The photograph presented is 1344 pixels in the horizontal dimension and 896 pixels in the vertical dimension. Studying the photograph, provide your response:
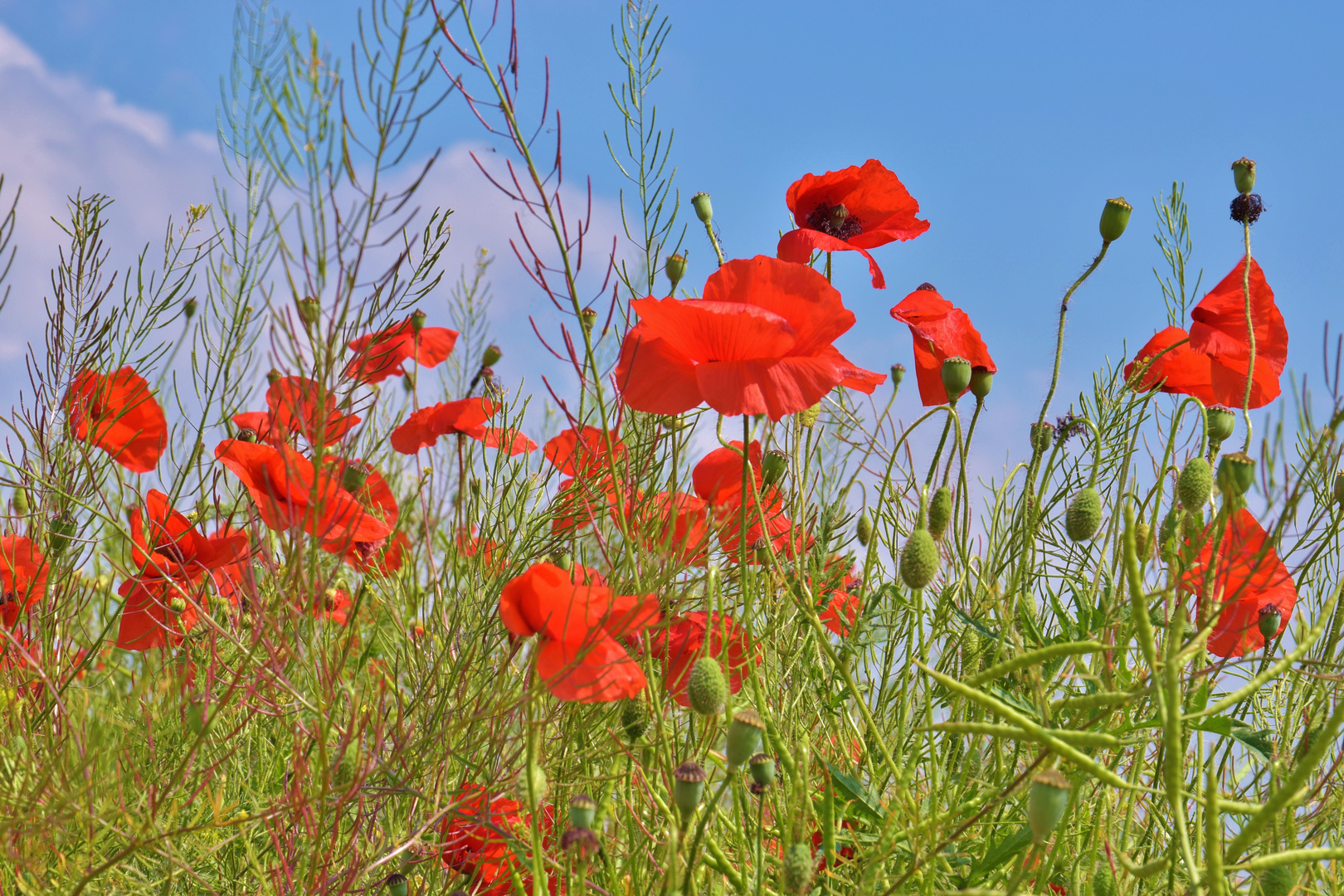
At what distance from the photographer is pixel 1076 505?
96 cm

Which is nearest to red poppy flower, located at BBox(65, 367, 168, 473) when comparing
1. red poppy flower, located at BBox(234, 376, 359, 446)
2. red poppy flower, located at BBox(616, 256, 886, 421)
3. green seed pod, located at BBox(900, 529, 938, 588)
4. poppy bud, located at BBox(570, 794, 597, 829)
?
red poppy flower, located at BBox(234, 376, 359, 446)

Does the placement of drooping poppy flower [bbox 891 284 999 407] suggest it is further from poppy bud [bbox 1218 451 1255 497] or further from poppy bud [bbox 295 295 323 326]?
poppy bud [bbox 295 295 323 326]

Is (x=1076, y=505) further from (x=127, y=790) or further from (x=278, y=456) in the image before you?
(x=127, y=790)

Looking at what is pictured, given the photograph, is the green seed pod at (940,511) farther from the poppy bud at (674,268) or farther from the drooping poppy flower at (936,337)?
the poppy bud at (674,268)

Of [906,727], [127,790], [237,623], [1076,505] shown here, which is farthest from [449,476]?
[1076,505]

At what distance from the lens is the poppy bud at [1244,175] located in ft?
3.58

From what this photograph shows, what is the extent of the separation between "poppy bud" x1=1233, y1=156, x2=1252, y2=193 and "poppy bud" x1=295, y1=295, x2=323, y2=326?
1.01 meters

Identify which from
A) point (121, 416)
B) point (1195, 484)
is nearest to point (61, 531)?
point (121, 416)

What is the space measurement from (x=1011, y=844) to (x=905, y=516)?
19.6 inches

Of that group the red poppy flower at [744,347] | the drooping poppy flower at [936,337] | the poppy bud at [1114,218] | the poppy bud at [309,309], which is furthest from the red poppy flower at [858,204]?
the poppy bud at [309,309]

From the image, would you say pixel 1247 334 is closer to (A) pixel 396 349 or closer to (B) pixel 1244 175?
(B) pixel 1244 175

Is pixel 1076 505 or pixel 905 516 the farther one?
pixel 905 516

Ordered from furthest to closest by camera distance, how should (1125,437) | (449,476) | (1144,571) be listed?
(449,476) → (1125,437) → (1144,571)

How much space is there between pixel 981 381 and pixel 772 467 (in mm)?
265
